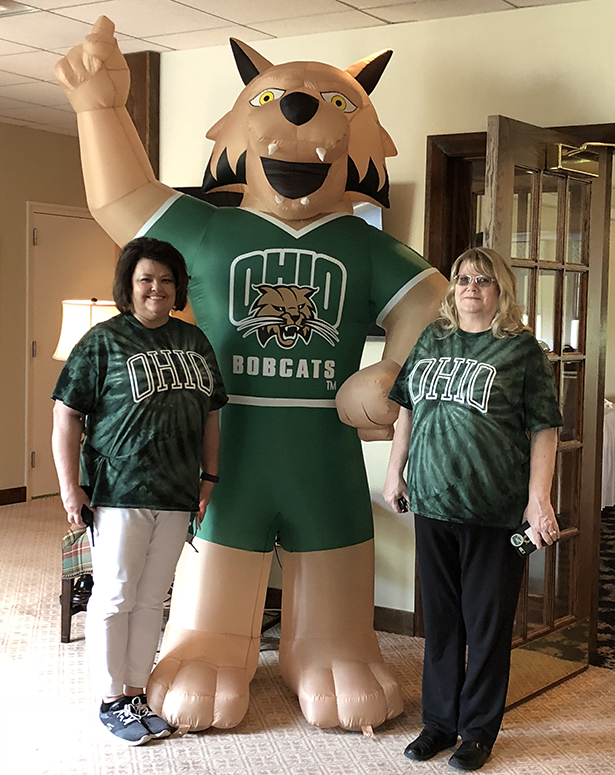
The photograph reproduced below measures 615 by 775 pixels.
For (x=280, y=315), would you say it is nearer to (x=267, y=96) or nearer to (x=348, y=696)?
(x=267, y=96)

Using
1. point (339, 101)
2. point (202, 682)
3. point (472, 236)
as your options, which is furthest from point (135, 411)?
point (472, 236)

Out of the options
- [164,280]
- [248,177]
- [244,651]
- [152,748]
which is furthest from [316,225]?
[152,748]

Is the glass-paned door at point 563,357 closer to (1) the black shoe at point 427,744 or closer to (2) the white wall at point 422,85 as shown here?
(2) the white wall at point 422,85

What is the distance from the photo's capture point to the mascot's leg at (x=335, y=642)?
8.86 feet

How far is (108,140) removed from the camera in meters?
2.87

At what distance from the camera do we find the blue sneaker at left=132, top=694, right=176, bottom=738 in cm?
264

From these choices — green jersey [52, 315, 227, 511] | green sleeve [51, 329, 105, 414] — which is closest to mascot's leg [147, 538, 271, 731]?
green jersey [52, 315, 227, 511]

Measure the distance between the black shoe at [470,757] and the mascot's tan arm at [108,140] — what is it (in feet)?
5.69

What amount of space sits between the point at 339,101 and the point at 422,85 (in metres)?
0.75

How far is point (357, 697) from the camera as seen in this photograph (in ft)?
8.82

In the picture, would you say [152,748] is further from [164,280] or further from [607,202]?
[607,202]

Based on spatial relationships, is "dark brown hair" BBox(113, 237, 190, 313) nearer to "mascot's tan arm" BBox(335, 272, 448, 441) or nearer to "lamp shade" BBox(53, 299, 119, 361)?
"mascot's tan arm" BBox(335, 272, 448, 441)

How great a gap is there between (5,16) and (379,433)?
7.22 feet

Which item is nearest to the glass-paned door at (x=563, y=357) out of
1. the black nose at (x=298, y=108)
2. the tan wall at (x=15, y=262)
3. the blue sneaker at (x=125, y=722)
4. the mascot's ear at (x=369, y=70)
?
the mascot's ear at (x=369, y=70)
